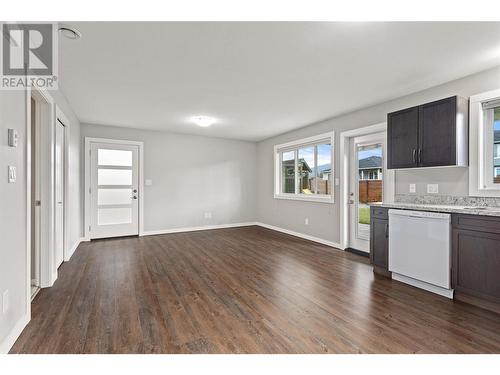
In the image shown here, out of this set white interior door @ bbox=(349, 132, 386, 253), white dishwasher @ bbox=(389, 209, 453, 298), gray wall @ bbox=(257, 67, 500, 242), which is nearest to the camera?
white dishwasher @ bbox=(389, 209, 453, 298)

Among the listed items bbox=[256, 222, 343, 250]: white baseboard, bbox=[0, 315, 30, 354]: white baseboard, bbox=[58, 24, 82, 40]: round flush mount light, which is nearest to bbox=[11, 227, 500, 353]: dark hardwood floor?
bbox=[0, 315, 30, 354]: white baseboard

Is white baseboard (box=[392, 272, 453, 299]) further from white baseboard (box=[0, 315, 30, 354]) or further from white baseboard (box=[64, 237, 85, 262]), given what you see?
white baseboard (box=[64, 237, 85, 262])

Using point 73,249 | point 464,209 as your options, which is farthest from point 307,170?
point 73,249

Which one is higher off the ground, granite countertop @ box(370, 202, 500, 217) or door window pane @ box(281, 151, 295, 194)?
door window pane @ box(281, 151, 295, 194)

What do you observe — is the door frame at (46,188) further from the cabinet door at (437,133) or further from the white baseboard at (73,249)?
the cabinet door at (437,133)

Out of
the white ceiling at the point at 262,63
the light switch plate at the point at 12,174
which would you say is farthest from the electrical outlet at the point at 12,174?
the white ceiling at the point at 262,63

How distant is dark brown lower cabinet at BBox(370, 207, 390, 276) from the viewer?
330cm

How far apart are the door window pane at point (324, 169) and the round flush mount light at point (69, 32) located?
13.8 feet

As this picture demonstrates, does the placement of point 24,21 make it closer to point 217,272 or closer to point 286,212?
point 217,272

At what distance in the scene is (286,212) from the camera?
6211mm

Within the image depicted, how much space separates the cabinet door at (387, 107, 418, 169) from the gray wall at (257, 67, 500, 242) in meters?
0.29

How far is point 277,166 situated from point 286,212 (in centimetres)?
123

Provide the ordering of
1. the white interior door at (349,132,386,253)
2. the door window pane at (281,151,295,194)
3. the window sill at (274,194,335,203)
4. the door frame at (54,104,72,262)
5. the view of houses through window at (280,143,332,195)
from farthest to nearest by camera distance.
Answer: the door window pane at (281,151,295,194), the view of houses through window at (280,143,332,195), the window sill at (274,194,335,203), the white interior door at (349,132,386,253), the door frame at (54,104,72,262)

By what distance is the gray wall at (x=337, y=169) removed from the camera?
3.01 meters
